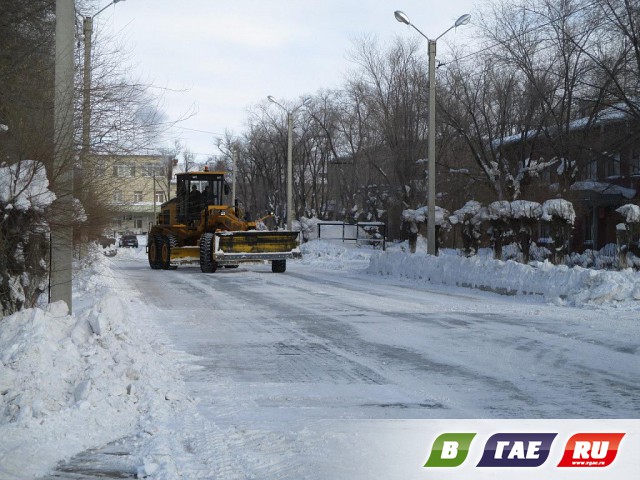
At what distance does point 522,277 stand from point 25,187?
44.1 feet

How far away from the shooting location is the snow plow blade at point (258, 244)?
1038 inches

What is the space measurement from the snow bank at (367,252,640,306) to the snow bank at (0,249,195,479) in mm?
10674

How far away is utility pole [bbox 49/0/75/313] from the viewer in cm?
961

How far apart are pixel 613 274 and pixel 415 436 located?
11.7 metres

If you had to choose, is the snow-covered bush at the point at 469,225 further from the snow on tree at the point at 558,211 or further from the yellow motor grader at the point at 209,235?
the yellow motor grader at the point at 209,235

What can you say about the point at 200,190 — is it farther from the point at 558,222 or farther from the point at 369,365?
the point at 369,365

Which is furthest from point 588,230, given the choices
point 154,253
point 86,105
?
point 86,105

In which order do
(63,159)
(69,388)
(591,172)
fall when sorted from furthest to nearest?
(591,172) < (63,159) < (69,388)

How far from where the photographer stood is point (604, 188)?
119ft

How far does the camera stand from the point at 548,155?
3475 cm

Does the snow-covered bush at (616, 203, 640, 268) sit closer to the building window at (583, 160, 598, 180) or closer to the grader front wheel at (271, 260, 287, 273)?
the grader front wheel at (271, 260, 287, 273)

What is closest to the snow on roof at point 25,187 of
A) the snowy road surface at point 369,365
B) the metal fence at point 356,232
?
the snowy road surface at point 369,365

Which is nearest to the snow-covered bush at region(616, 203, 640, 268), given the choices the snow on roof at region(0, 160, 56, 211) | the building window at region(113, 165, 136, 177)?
the building window at region(113, 165, 136, 177)

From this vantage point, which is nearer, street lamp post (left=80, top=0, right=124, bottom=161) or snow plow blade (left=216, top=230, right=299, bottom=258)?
street lamp post (left=80, top=0, right=124, bottom=161)
